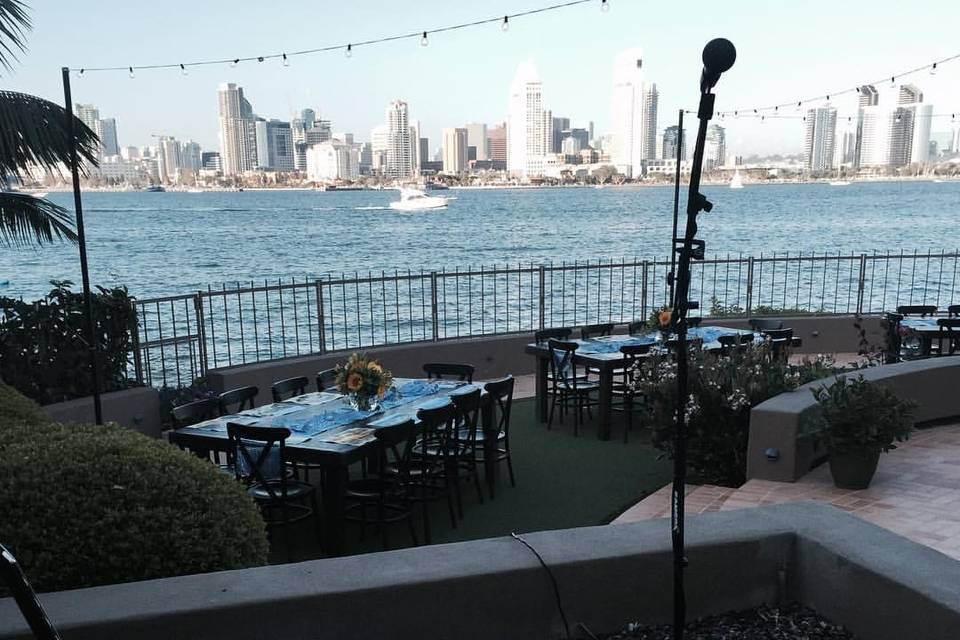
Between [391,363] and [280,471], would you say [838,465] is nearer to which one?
[280,471]

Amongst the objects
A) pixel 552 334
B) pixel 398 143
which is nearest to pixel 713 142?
pixel 552 334

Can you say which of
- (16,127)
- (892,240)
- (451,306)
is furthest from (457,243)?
(16,127)

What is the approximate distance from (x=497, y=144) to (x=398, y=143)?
1923 cm

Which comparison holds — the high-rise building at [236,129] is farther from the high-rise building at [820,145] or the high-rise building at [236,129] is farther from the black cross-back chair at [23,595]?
the black cross-back chair at [23,595]

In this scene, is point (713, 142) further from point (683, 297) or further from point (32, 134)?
point (683, 297)

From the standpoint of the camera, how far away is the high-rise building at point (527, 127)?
5550cm

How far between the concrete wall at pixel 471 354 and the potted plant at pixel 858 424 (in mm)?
5610

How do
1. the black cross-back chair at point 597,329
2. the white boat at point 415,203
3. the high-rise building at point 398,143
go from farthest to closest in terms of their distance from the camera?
the white boat at point 415,203, the high-rise building at point 398,143, the black cross-back chair at point 597,329

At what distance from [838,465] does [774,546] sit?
9.74 feet

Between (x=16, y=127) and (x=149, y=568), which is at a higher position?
(x=16, y=127)

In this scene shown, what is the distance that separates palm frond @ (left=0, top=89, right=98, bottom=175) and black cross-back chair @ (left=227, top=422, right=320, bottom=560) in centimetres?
320

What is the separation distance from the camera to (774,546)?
10.6 feet

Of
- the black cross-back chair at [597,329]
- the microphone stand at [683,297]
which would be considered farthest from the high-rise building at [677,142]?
the microphone stand at [683,297]

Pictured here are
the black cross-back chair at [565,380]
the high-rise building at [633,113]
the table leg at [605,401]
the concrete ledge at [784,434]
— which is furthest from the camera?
the high-rise building at [633,113]
